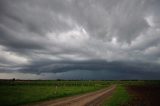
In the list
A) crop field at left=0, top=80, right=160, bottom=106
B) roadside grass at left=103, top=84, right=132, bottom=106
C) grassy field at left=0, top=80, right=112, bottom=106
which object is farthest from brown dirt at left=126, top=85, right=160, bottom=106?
grassy field at left=0, top=80, right=112, bottom=106

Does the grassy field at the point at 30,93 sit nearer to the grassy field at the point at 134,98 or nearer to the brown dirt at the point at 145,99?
the grassy field at the point at 134,98

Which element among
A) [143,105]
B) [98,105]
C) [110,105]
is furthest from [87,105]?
[143,105]

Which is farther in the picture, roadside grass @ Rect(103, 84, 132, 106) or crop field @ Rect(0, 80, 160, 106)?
crop field @ Rect(0, 80, 160, 106)

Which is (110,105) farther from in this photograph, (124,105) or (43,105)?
(43,105)

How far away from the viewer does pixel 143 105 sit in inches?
955

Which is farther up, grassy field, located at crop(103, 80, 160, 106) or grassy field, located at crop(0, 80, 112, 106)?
grassy field, located at crop(0, 80, 112, 106)

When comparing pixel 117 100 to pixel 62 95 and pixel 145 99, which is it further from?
pixel 62 95

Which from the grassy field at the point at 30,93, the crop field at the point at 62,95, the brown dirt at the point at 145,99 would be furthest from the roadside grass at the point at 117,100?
the grassy field at the point at 30,93

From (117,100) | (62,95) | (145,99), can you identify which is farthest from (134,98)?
(62,95)

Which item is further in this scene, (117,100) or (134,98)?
(134,98)

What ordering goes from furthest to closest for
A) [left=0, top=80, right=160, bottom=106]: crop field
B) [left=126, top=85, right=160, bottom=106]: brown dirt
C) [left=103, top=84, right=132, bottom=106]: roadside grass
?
[left=126, top=85, right=160, bottom=106]: brown dirt
[left=0, top=80, right=160, bottom=106]: crop field
[left=103, top=84, right=132, bottom=106]: roadside grass

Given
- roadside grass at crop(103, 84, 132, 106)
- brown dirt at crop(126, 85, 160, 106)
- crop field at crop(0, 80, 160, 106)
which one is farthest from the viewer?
brown dirt at crop(126, 85, 160, 106)

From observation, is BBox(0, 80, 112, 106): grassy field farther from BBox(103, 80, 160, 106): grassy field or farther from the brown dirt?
the brown dirt

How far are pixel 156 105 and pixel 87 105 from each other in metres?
9.30
